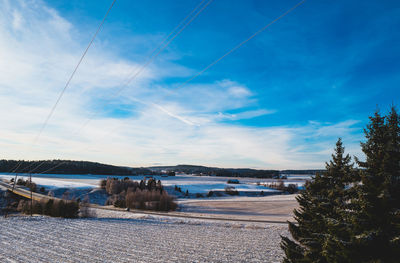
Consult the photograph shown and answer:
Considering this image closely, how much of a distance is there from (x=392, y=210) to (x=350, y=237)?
1169mm

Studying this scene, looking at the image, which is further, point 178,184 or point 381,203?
point 178,184

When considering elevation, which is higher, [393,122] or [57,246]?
[393,122]

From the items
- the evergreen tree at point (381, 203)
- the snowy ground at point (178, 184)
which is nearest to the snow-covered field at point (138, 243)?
the evergreen tree at point (381, 203)

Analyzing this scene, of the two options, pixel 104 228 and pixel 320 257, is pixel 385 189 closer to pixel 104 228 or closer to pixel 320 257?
pixel 320 257

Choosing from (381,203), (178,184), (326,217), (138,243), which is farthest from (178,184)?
(381,203)

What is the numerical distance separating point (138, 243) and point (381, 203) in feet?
49.4

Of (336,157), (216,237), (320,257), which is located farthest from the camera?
(216,237)

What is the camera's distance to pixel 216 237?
18.9 m

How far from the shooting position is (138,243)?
54.2 feet

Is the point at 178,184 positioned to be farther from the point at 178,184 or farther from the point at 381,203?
the point at 381,203

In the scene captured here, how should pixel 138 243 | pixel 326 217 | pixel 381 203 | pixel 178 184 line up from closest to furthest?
pixel 381 203 < pixel 326 217 < pixel 138 243 < pixel 178 184

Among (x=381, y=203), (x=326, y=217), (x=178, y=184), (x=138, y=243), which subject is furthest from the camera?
(x=178, y=184)

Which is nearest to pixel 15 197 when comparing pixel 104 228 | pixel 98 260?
pixel 104 228

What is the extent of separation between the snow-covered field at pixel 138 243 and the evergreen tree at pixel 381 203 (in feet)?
26.9
